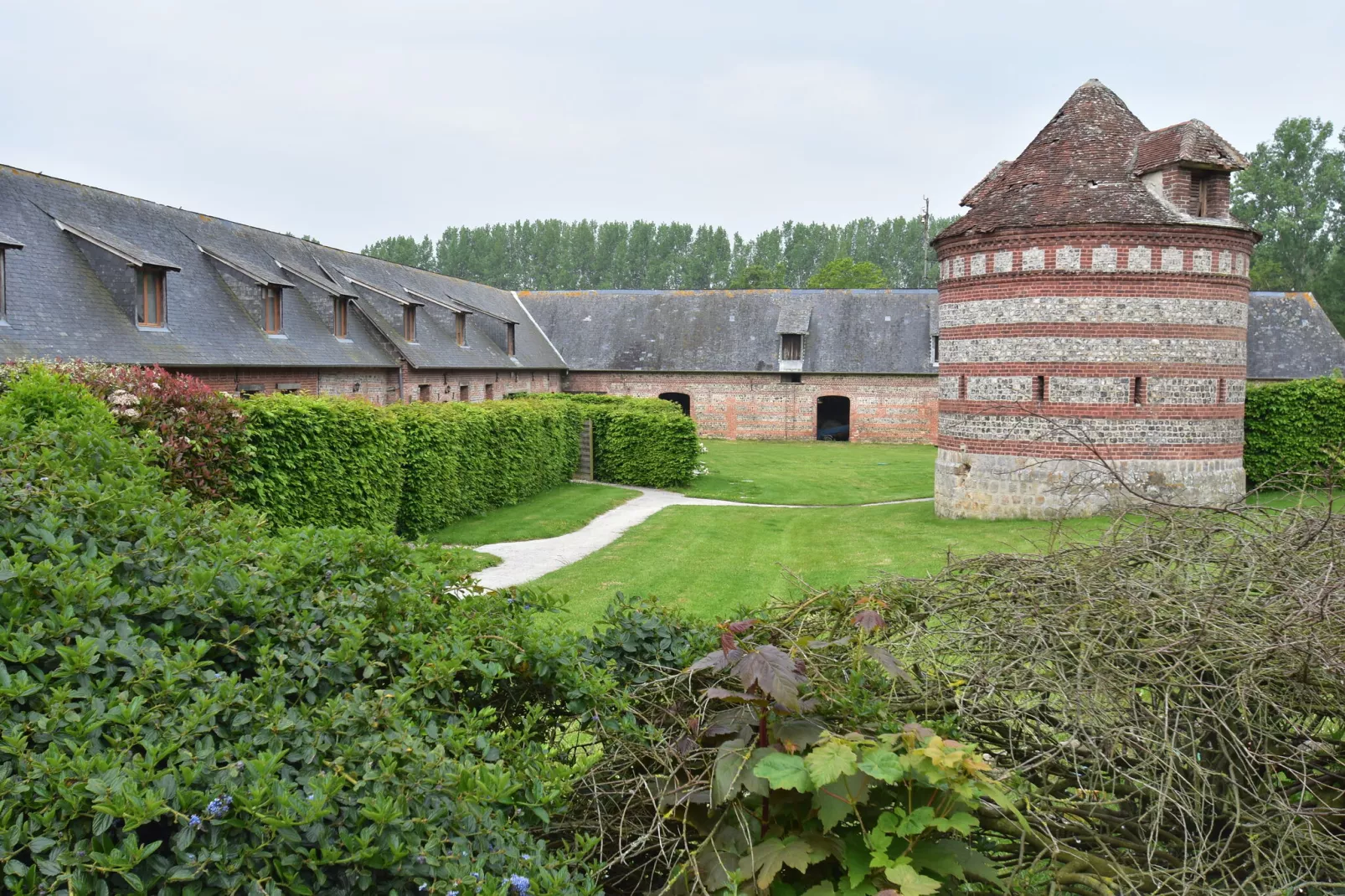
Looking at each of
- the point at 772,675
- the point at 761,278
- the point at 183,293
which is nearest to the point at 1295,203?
the point at 761,278

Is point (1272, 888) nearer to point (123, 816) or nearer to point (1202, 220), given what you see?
point (123, 816)

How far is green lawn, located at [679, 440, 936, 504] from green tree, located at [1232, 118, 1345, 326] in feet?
118

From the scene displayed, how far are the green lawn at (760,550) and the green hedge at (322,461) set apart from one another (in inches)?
121

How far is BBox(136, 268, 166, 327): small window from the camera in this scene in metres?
16.8

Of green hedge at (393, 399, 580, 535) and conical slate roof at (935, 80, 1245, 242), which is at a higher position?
conical slate roof at (935, 80, 1245, 242)

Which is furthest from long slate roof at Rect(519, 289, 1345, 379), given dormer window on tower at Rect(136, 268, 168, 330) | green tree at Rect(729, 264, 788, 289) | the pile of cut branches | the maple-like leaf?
the maple-like leaf

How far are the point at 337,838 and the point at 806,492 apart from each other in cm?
2009

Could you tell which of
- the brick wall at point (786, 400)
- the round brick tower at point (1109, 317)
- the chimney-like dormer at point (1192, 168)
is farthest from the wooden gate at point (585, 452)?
the chimney-like dormer at point (1192, 168)

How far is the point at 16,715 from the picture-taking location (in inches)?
89.2

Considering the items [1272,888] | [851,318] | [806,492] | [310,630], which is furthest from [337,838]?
[851,318]

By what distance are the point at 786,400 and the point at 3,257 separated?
25871 millimetres

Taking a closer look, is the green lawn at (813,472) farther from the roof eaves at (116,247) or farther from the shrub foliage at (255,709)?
the shrub foliage at (255,709)

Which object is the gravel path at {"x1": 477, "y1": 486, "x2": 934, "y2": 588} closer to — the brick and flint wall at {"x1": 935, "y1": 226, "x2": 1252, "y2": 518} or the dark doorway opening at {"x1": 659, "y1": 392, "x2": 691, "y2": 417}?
the brick and flint wall at {"x1": 935, "y1": 226, "x2": 1252, "y2": 518}

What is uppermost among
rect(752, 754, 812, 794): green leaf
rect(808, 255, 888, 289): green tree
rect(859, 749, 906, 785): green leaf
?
rect(808, 255, 888, 289): green tree
